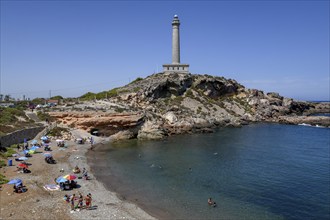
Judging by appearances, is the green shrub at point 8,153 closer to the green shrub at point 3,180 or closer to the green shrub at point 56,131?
the green shrub at point 3,180

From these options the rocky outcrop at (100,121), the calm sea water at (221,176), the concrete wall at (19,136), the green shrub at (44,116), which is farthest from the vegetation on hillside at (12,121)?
the calm sea water at (221,176)

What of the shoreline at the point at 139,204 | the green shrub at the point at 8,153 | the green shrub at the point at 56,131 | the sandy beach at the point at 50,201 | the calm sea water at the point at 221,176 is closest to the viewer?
the sandy beach at the point at 50,201

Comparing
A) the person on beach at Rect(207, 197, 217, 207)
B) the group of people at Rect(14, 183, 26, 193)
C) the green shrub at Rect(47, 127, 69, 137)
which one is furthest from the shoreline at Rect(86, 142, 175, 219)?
the green shrub at Rect(47, 127, 69, 137)

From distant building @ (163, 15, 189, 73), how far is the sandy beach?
63.9 m

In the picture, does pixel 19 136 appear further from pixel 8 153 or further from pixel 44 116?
pixel 44 116

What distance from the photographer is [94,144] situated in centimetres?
5088

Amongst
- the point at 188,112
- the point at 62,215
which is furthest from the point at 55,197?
the point at 188,112

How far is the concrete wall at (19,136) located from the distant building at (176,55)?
167ft

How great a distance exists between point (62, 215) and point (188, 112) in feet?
187

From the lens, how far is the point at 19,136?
43344 mm

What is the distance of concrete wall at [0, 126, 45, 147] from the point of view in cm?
3928

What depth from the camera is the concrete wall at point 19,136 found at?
39.3m

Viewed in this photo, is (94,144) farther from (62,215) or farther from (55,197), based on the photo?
(62,215)

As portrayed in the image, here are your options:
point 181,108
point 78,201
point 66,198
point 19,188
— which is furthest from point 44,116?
point 78,201
